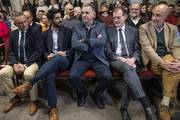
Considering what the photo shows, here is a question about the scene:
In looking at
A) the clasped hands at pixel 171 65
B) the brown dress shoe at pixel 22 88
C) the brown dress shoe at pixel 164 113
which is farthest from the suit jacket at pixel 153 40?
the brown dress shoe at pixel 22 88

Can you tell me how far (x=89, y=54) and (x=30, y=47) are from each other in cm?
80

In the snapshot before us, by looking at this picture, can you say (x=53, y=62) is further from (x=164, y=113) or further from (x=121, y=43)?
(x=164, y=113)

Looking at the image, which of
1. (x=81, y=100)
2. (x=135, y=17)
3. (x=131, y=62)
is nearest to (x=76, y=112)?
(x=81, y=100)

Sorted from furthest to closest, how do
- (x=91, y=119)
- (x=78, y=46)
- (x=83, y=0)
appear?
(x=83, y=0), (x=78, y=46), (x=91, y=119)

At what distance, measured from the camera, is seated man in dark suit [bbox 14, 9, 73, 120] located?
2963 mm

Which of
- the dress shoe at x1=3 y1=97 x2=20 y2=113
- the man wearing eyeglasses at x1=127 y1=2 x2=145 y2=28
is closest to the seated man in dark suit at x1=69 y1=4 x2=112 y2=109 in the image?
the man wearing eyeglasses at x1=127 y1=2 x2=145 y2=28

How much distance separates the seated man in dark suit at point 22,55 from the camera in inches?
125

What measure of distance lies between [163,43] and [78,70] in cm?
112

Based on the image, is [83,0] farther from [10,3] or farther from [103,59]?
[103,59]

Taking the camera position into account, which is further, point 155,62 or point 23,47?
point 23,47

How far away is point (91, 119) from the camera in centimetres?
296

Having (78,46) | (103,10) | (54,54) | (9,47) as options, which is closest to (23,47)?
(9,47)

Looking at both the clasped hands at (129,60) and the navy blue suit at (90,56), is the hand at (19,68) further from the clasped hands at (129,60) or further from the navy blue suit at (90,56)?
the clasped hands at (129,60)

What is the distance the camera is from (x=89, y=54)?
3.27m
